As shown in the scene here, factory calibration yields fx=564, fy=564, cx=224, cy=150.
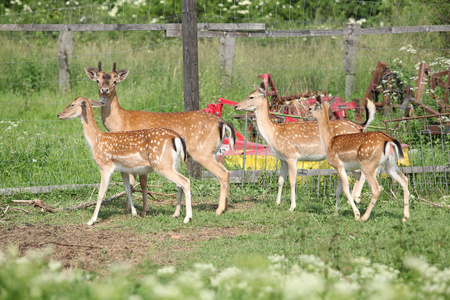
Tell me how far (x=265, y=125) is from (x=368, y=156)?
2.05m

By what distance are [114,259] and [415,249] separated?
294 cm

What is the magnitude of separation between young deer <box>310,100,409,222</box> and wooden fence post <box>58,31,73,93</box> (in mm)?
8146

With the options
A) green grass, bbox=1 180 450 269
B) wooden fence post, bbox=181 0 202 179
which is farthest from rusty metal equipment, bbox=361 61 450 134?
wooden fence post, bbox=181 0 202 179

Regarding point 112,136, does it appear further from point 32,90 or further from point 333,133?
point 32,90

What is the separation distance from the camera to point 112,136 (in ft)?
24.3

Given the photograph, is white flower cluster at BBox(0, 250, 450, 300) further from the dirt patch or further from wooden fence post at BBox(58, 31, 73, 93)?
wooden fence post at BBox(58, 31, 73, 93)

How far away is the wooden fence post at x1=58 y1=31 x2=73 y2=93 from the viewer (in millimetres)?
13711

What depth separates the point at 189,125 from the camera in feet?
26.2

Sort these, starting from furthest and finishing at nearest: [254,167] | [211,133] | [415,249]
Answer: [254,167], [211,133], [415,249]

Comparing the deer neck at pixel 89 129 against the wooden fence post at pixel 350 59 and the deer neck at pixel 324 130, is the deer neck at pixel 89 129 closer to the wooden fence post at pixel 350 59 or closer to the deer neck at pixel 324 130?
the deer neck at pixel 324 130

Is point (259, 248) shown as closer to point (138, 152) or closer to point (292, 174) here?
point (138, 152)

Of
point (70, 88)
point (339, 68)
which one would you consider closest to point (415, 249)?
point (339, 68)

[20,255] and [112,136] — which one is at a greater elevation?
[112,136]

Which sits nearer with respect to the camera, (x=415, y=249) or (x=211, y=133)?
(x=415, y=249)
